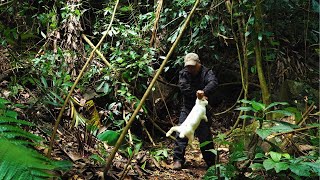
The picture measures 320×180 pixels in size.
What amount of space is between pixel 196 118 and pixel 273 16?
210cm

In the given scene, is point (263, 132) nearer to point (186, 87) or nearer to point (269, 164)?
point (269, 164)

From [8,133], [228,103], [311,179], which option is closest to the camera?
[8,133]

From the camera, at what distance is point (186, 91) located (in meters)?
4.33

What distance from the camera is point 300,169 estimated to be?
2170mm

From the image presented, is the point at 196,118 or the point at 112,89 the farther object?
the point at 112,89

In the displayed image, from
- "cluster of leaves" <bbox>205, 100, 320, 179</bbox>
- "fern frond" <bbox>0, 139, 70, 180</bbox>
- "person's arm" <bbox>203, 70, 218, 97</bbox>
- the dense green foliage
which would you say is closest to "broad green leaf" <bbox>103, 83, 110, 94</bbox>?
the dense green foliage

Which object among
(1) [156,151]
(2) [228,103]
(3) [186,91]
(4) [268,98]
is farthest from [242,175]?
(2) [228,103]

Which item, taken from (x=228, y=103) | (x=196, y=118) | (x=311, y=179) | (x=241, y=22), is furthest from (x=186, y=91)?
(x=228, y=103)

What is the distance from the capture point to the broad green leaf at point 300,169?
2152mm

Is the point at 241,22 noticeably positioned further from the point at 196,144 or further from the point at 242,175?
the point at 242,175

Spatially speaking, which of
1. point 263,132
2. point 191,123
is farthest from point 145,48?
point 263,132

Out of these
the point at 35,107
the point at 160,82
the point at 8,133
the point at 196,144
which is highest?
the point at 8,133

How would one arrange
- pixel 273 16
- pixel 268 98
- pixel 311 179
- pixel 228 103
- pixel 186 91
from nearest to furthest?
pixel 311 179 → pixel 268 98 → pixel 186 91 → pixel 273 16 → pixel 228 103

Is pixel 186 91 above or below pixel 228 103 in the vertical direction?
above
